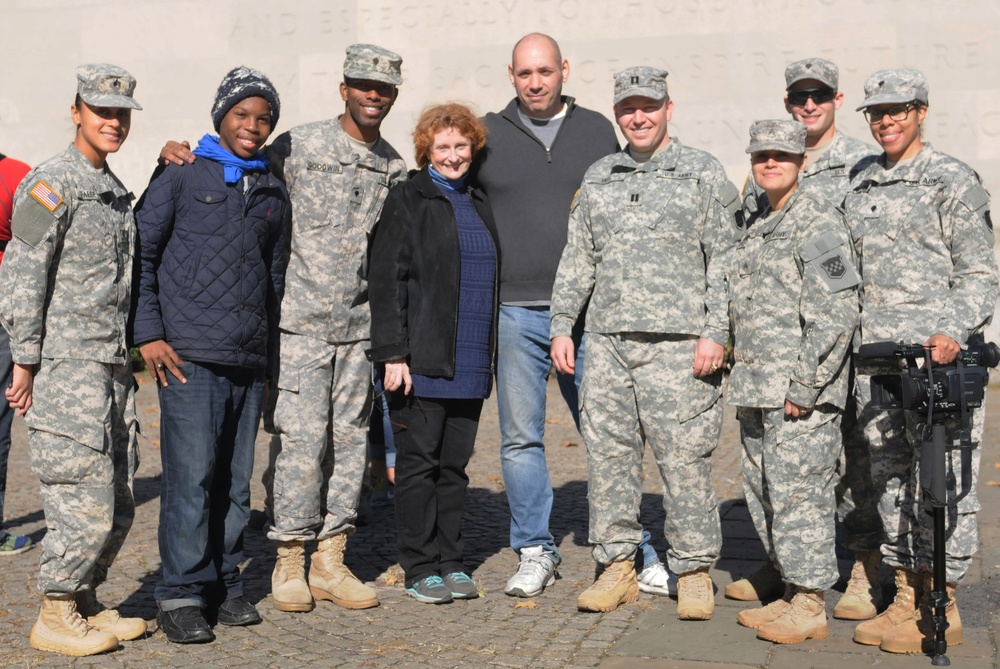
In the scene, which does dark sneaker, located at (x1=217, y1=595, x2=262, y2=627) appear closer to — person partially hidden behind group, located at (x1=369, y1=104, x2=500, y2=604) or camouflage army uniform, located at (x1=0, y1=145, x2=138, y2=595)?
camouflage army uniform, located at (x1=0, y1=145, x2=138, y2=595)

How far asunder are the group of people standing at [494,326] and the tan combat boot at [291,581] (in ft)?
0.04

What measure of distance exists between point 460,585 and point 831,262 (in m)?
2.08

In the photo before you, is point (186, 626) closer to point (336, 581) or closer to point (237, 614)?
point (237, 614)

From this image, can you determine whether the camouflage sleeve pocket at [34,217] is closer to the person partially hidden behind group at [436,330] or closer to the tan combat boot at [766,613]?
the person partially hidden behind group at [436,330]

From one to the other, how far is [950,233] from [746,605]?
1.77 meters

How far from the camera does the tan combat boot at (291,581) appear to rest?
17.7 feet

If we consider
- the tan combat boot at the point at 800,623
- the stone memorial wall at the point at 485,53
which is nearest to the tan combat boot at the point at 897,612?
the tan combat boot at the point at 800,623

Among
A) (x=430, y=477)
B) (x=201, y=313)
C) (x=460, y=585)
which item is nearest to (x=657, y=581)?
(x=460, y=585)

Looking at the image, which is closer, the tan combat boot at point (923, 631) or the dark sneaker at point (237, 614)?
the tan combat boot at point (923, 631)

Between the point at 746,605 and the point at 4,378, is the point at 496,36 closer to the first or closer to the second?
the point at 4,378

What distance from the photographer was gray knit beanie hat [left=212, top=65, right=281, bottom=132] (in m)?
5.07

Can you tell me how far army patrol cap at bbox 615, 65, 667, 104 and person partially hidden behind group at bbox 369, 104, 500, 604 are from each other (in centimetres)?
68

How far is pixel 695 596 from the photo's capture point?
5.28 meters

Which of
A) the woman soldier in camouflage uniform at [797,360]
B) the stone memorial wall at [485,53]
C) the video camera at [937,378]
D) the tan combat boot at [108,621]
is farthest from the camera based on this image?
the stone memorial wall at [485,53]
